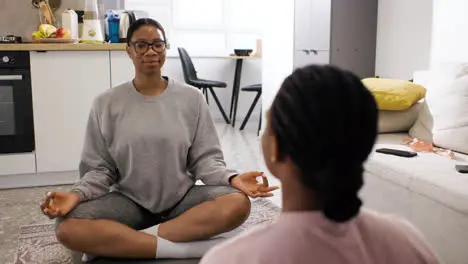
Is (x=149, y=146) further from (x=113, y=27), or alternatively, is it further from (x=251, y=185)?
(x=113, y=27)

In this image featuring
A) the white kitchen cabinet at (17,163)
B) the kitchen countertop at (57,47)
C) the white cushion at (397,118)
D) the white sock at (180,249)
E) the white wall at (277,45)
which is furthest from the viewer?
the white wall at (277,45)

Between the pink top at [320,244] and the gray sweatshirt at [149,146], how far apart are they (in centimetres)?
136

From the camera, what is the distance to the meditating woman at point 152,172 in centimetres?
193

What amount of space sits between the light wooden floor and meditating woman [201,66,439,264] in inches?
73.5

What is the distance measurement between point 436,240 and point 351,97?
1.48 metres

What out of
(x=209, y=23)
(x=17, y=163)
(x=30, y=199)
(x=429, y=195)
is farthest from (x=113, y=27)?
(x=209, y=23)

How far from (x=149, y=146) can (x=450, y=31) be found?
211cm

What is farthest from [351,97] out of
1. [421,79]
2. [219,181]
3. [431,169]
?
[421,79]

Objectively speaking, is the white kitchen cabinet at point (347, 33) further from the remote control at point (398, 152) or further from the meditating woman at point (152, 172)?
the meditating woman at point (152, 172)

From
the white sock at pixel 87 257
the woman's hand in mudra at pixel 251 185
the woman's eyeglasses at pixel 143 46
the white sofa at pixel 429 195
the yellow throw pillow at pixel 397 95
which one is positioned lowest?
the white sock at pixel 87 257

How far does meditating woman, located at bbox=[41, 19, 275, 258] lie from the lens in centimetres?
193

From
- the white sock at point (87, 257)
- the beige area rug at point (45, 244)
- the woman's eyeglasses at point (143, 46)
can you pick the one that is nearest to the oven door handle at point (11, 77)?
the beige area rug at point (45, 244)

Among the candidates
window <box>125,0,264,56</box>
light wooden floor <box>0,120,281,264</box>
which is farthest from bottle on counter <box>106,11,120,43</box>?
window <box>125,0,264,56</box>

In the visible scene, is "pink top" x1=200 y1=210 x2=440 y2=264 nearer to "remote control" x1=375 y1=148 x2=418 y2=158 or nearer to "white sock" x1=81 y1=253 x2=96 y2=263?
"white sock" x1=81 y1=253 x2=96 y2=263
